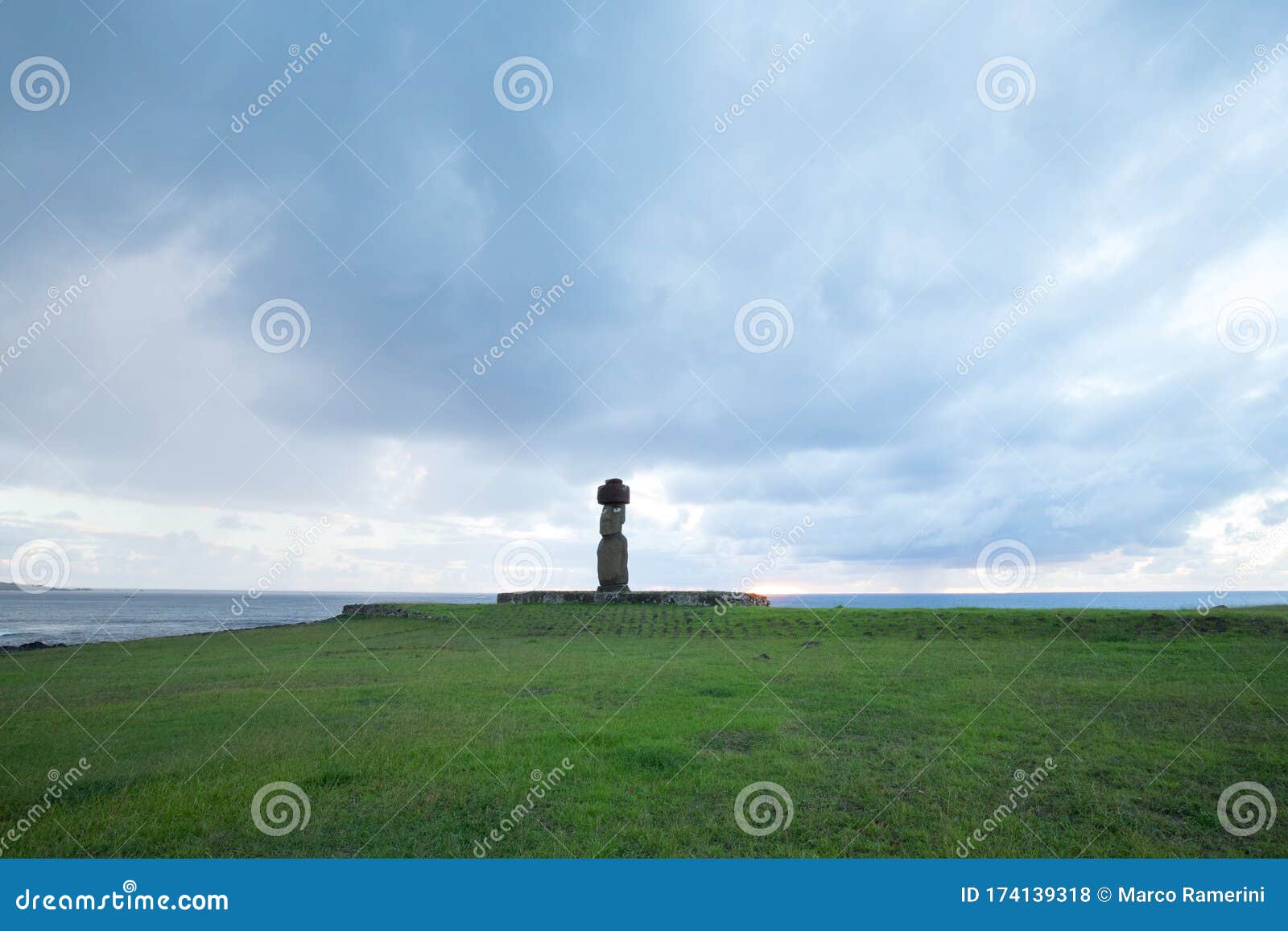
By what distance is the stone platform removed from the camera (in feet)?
106

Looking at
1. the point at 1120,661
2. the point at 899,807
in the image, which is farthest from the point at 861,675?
the point at 899,807

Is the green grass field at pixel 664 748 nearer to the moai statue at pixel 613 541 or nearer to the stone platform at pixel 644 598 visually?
the stone platform at pixel 644 598

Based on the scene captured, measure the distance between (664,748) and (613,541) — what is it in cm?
2699

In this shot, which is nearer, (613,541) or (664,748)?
(664,748)

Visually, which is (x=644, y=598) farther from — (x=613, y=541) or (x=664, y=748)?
(x=664, y=748)

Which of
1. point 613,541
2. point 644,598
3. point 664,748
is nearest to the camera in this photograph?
point 664,748

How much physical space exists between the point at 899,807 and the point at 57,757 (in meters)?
10.4

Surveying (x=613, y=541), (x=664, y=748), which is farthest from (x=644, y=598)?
(x=664, y=748)

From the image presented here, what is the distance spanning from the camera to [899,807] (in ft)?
21.3

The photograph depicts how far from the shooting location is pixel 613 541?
35219 millimetres

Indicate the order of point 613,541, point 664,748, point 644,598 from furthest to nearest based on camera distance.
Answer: point 613,541, point 644,598, point 664,748

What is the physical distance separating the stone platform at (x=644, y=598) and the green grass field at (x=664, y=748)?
14.5 m

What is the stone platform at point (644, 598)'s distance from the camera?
1277 inches
